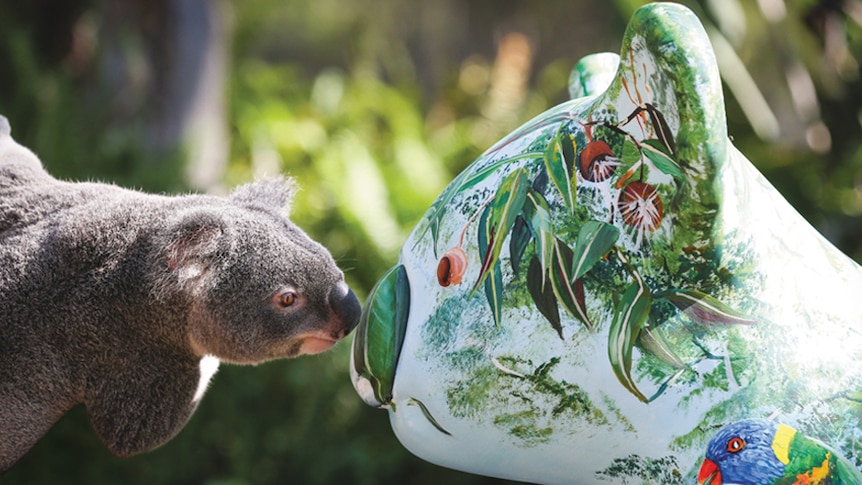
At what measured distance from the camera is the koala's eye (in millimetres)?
1434

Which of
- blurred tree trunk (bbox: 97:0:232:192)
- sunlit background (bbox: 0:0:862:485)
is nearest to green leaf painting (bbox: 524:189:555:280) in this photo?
sunlit background (bbox: 0:0:862:485)

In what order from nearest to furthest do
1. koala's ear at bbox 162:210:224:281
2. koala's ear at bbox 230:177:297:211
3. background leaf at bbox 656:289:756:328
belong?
background leaf at bbox 656:289:756:328 → koala's ear at bbox 162:210:224:281 → koala's ear at bbox 230:177:297:211

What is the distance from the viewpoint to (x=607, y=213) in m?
1.18

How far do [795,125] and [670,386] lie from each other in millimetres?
4736

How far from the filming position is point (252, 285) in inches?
56.0

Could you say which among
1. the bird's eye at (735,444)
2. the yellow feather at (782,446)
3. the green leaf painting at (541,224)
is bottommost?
the bird's eye at (735,444)

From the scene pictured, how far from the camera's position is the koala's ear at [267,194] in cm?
156

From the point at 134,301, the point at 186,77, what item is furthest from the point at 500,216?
the point at 186,77

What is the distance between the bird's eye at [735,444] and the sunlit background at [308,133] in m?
2.81

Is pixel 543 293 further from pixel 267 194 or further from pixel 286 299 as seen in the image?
pixel 267 194

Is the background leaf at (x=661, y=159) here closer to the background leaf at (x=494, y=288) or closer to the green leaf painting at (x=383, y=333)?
the background leaf at (x=494, y=288)

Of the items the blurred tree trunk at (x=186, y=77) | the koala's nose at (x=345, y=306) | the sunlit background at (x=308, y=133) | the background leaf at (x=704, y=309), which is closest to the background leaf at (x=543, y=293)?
the background leaf at (x=704, y=309)

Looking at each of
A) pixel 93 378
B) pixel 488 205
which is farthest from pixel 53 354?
pixel 488 205

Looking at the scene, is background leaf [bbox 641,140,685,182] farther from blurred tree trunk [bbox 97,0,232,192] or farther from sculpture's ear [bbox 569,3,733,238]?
blurred tree trunk [bbox 97,0,232,192]
